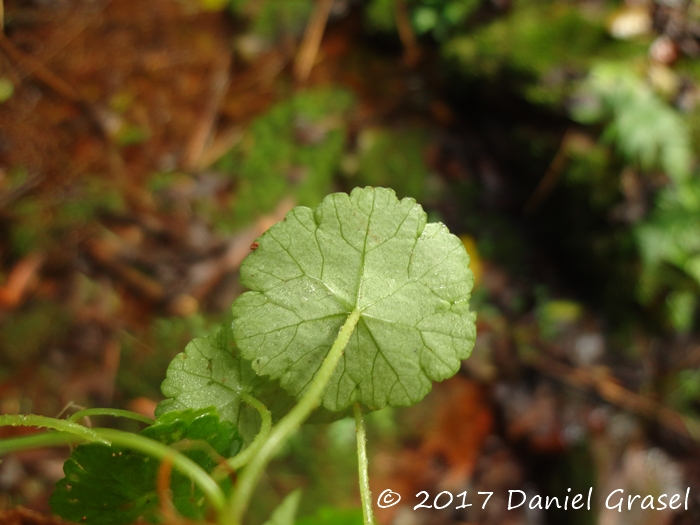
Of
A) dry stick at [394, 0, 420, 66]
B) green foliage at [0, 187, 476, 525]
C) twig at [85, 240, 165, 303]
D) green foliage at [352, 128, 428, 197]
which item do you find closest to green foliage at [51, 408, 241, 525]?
green foliage at [0, 187, 476, 525]

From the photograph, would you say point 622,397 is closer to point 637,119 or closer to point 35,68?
point 637,119

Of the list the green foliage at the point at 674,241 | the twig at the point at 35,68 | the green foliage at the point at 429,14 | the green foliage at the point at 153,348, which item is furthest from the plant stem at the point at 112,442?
the green foliage at the point at 429,14

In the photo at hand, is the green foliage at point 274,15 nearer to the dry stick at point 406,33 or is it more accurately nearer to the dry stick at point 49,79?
the dry stick at point 406,33

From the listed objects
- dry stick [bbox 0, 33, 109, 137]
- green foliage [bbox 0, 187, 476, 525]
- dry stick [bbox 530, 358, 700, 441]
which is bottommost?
green foliage [bbox 0, 187, 476, 525]

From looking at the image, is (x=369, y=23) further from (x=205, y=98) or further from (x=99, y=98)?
(x=99, y=98)

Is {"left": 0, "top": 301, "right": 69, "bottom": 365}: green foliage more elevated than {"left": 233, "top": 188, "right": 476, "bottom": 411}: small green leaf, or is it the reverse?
{"left": 0, "top": 301, "right": 69, "bottom": 365}: green foliage

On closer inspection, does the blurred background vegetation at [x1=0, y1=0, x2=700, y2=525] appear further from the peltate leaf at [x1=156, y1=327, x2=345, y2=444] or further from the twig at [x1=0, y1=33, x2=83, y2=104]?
the peltate leaf at [x1=156, y1=327, x2=345, y2=444]

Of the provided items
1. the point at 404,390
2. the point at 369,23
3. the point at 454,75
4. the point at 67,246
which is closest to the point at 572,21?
the point at 454,75
